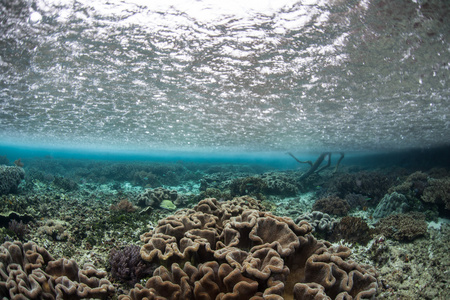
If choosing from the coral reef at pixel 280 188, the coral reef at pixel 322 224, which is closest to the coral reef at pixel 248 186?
the coral reef at pixel 280 188

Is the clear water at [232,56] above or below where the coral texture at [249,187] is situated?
above

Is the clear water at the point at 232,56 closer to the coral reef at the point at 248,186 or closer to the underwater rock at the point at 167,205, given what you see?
the coral reef at the point at 248,186

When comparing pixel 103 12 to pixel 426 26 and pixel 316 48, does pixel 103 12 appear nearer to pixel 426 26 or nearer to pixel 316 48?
pixel 316 48

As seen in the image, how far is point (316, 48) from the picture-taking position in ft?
23.0

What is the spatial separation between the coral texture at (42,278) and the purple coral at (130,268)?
0.75m

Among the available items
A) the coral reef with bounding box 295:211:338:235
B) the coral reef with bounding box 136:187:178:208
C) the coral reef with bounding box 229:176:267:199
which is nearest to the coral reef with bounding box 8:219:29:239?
the coral reef with bounding box 136:187:178:208

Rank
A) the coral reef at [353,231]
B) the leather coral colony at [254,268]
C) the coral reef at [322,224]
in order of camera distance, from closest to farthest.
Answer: the leather coral colony at [254,268] < the coral reef at [353,231] < the coral reef at [322,224]

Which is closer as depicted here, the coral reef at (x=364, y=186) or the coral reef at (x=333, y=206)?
the coral reef at (x=333, y=206)

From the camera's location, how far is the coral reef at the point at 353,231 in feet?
24.7

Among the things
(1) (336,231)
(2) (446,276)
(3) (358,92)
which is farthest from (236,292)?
(3) (358,92)

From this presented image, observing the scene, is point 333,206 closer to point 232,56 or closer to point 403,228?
point 403,228

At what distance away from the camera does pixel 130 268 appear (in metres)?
4.48

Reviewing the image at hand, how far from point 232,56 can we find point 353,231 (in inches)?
305

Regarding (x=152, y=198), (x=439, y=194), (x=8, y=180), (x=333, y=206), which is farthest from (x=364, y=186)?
(x=8, y=180)
